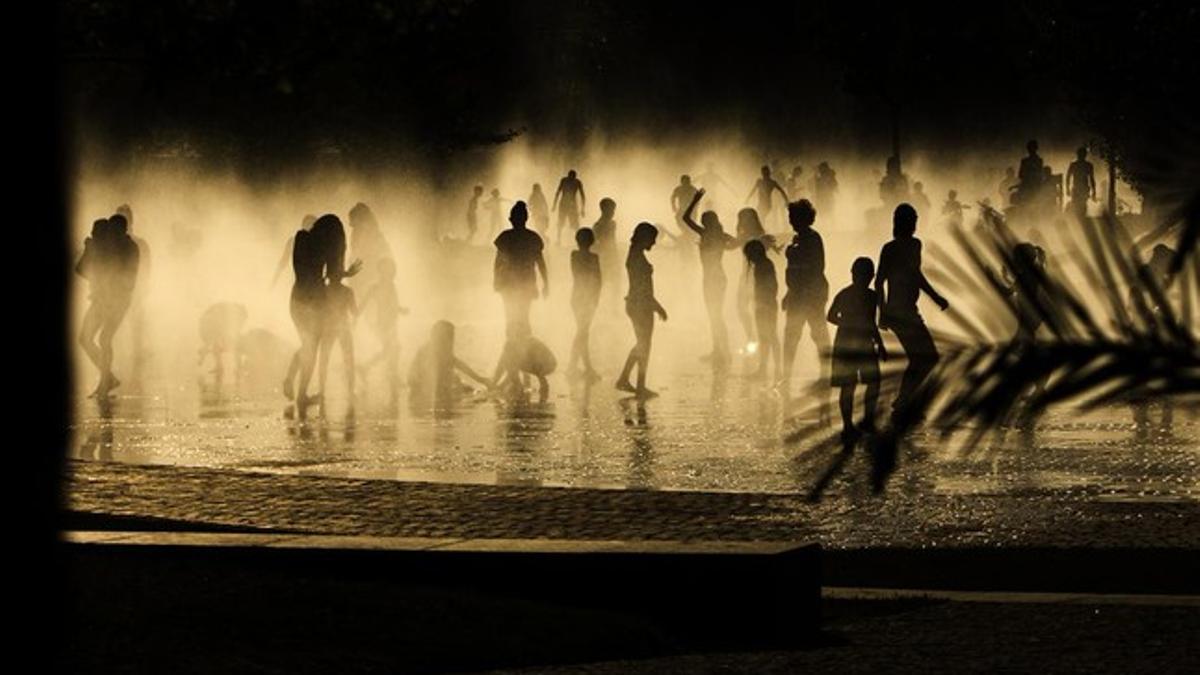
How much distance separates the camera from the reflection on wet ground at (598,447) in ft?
52.4

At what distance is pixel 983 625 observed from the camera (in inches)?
391

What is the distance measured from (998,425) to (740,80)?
217ft

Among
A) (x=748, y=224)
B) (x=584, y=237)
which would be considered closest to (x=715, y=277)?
(x=748, y=224)

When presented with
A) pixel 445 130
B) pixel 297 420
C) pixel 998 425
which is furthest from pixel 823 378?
pixel 445 130

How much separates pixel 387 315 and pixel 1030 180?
61.8 ft

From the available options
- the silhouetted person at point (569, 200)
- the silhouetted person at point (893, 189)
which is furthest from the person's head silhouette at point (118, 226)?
the silhouetted person at point (893, 189)

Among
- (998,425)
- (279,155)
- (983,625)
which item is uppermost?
(279,155)

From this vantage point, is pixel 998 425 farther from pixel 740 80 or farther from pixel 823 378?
pixel 740 80

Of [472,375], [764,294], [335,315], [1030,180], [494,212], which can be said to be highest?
[494,212]

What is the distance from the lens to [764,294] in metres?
26.4

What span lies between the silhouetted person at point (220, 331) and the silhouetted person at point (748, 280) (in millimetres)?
5764

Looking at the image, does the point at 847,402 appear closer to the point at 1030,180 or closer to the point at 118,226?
the point at 118,226

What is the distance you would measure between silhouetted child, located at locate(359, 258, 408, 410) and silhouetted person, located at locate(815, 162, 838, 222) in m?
26.9

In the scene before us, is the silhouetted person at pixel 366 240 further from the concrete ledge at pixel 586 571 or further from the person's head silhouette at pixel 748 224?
the concrete ledge at pixel 586 571
